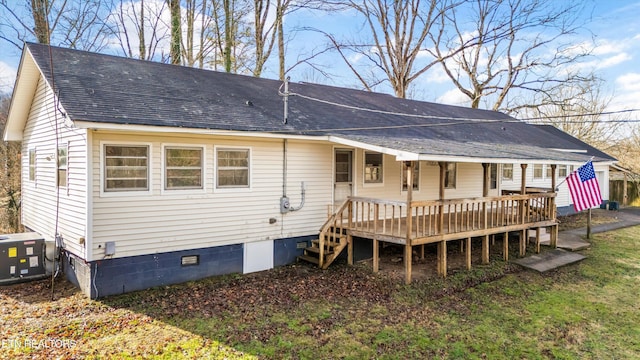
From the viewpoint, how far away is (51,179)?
925 cm

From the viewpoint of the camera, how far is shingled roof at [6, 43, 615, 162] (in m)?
7.78

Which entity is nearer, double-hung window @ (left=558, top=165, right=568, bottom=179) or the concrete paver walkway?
the concrete paver walkway

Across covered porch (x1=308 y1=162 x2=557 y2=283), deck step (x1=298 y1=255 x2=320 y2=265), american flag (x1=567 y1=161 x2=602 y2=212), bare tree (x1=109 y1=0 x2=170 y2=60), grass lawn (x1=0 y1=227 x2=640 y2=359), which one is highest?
bare tree (x1=109 y1=0 x2=170 y2=60)

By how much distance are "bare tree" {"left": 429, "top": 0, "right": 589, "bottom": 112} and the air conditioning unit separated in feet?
87.4

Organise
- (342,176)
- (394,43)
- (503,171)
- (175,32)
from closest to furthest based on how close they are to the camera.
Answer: (342,176) < (503,171) < (175,32) < (394,43)

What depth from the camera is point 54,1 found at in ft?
51.7

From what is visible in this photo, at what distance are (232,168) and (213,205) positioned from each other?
0.94 meters

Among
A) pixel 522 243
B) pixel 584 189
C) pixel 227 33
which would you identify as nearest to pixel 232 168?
pixel 522 243

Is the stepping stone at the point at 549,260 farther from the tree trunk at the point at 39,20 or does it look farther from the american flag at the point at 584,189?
the tree trunk at the point at 39,20

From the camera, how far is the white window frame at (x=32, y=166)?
10716 mm

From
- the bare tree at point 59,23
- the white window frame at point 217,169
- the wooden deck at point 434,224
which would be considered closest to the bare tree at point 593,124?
the wooden deck at point 434,224

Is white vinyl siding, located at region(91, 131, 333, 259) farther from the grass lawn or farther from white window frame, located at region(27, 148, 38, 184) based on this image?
white window frame, located at region(27, 148, 38, 184)

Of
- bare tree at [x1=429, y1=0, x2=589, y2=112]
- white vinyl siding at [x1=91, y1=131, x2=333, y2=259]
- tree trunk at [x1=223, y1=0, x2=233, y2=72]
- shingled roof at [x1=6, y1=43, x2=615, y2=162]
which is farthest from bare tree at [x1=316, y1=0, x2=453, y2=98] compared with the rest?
white vinyl siding at [x1=91, y1=131, x2=333, y2=259]

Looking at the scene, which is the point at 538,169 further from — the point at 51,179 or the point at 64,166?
the point at 51,179
